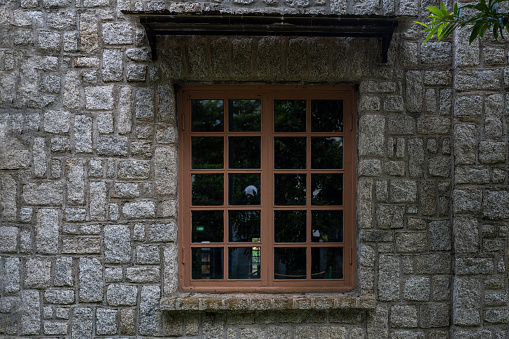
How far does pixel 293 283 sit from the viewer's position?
11.0 feet

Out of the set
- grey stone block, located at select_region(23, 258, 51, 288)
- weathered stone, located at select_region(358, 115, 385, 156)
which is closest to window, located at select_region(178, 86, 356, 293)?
weathered stone, located at select_region(358, 115, 385, 156)

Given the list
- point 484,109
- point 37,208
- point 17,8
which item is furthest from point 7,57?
point 484,109

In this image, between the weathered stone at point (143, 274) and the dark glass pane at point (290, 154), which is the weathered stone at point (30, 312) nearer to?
the weathered stone at point (143, 274)

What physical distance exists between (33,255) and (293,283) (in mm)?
2138

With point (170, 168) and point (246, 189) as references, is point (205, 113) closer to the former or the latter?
point (170, 168)

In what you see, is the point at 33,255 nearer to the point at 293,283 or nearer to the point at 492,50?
the point at 293,283

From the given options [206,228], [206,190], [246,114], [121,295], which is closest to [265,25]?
[246,114]

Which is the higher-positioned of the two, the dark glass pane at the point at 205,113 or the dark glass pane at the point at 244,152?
the dark glass pane at the point at 205,113

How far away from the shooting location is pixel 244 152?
339 cm

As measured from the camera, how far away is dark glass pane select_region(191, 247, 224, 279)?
3.37m

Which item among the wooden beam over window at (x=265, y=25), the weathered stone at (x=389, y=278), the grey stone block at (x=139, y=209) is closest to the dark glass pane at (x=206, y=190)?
the grey stone block at (x=139, y=209)

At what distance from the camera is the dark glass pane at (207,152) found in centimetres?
339

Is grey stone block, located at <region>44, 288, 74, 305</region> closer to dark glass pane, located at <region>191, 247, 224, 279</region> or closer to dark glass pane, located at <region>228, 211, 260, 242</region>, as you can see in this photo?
dark glass pane, located at <region>191, 247, 224, 279</region>

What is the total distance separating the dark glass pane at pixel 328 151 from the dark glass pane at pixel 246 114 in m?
0.52
